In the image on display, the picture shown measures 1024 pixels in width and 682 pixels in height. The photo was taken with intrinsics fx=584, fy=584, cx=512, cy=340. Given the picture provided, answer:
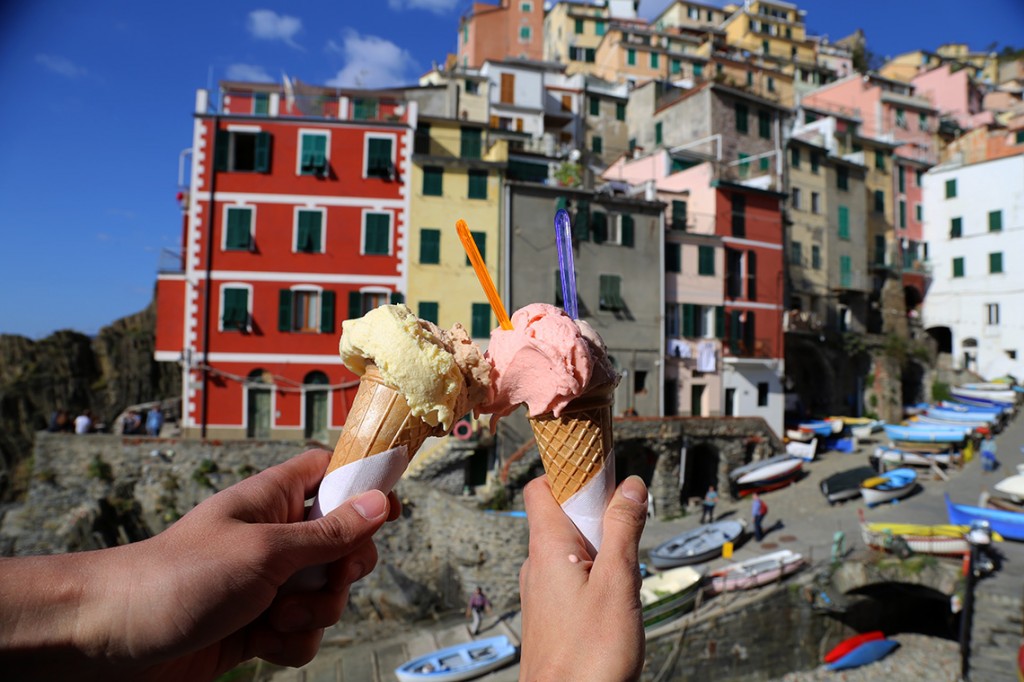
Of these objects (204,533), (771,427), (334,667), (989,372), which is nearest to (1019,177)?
(989,372)

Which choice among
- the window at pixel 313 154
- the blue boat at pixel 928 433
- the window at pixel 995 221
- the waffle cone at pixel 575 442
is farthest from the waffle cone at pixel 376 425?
the window at pixel 995 221

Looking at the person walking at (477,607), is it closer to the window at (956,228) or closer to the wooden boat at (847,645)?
the wooden boat at (847,645)

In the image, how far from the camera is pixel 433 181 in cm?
2191

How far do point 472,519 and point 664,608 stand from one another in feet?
20.1

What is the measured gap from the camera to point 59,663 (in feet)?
5.13

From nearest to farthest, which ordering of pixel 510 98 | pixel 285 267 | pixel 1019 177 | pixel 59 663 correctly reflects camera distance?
pixel 59 663 < pixel 285 267 < pixel 1019 177 < pixel 510 98

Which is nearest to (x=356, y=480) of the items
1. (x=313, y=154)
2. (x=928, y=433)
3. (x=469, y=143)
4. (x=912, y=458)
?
(x=313, y=154)

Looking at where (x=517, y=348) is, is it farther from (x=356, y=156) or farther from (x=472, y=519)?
(x=356, y=156)

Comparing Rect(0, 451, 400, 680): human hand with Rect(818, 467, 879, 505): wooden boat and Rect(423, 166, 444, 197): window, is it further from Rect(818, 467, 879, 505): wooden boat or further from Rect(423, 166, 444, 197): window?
Rect(818, 467, 879, 505): wooden boat

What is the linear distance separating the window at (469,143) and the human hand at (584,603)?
24046 millimetres

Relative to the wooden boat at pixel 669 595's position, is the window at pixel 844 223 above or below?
above

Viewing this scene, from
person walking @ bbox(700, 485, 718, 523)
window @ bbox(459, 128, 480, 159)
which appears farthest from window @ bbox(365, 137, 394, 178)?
person walking @ bbox(700, 485, 718, 523)

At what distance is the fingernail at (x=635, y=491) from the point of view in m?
2.51

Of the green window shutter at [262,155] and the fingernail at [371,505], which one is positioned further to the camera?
the green window shutter at [262,155]
